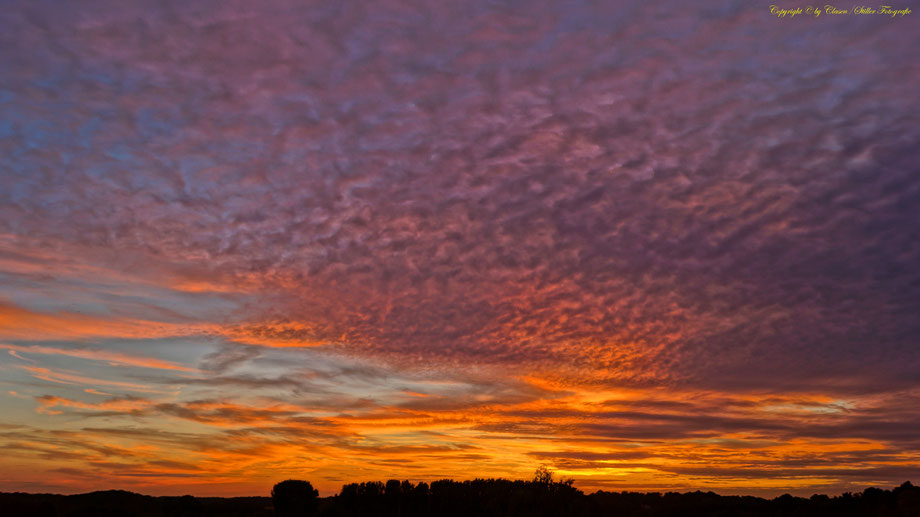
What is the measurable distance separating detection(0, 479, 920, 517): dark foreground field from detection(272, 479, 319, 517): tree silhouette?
7 cm

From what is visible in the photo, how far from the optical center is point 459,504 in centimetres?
5022

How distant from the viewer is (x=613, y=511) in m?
57.2

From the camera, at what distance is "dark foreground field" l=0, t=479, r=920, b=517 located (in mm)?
43562

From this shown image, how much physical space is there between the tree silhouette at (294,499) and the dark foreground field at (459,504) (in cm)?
7

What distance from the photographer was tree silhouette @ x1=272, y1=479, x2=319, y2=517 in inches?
1845

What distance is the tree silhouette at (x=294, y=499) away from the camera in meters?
46.9

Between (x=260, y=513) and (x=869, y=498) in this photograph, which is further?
(x=260, y=513)

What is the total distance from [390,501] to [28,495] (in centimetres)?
3246

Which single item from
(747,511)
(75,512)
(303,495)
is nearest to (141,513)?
(75,512)

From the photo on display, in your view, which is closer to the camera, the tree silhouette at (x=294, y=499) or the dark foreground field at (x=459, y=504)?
the dark foreground field at (x=459, y=504)

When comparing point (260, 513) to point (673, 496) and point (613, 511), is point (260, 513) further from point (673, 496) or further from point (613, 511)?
point (673, 496)

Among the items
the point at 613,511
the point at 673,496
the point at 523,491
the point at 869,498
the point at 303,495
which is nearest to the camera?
the point at 869,498

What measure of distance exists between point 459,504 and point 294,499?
11727 mm

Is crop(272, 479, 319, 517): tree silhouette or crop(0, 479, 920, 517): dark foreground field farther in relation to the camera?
crop(272, 479, 319, 517): tree silhouette
